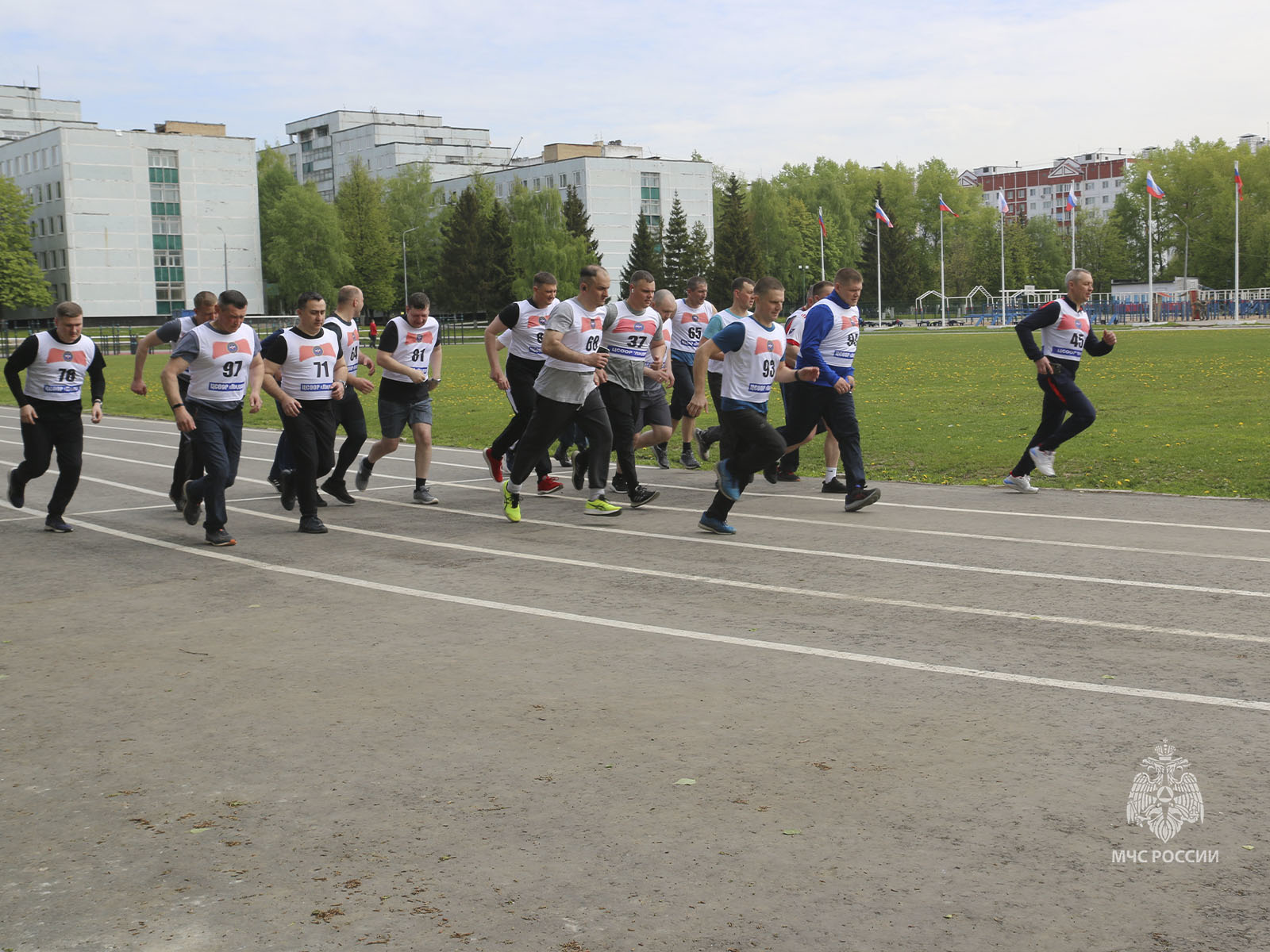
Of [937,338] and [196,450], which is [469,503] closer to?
[196,450]

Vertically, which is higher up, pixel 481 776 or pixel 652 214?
pixel 652 214

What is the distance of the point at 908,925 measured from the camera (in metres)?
3.66

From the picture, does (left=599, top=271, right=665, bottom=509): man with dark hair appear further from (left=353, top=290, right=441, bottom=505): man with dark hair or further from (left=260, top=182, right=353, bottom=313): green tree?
(left=260, top=182, right=353, bottom=313): green tree

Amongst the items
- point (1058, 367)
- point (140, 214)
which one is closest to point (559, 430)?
point (1058, 367)

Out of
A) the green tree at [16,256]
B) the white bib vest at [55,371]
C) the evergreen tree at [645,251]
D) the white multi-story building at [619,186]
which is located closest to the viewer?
the white bib vest at [55,371]

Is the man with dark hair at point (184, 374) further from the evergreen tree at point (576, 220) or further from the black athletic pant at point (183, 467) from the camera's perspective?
the evergreen tree at point (576, 220)

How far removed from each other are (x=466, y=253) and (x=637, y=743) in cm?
10306

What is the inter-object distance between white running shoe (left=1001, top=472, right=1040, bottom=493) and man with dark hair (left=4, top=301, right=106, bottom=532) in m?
8.17

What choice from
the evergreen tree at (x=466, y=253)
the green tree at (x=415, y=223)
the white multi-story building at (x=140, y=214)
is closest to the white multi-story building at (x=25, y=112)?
the white multi-story building at (x=140, y=214)

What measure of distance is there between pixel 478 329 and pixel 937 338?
38.8 metres

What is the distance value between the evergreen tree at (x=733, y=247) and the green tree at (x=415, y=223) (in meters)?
23.9

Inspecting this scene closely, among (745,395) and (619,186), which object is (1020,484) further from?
(619,186)

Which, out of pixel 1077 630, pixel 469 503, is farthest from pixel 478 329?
pixel 1077 630

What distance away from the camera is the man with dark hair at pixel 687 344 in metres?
15.4
